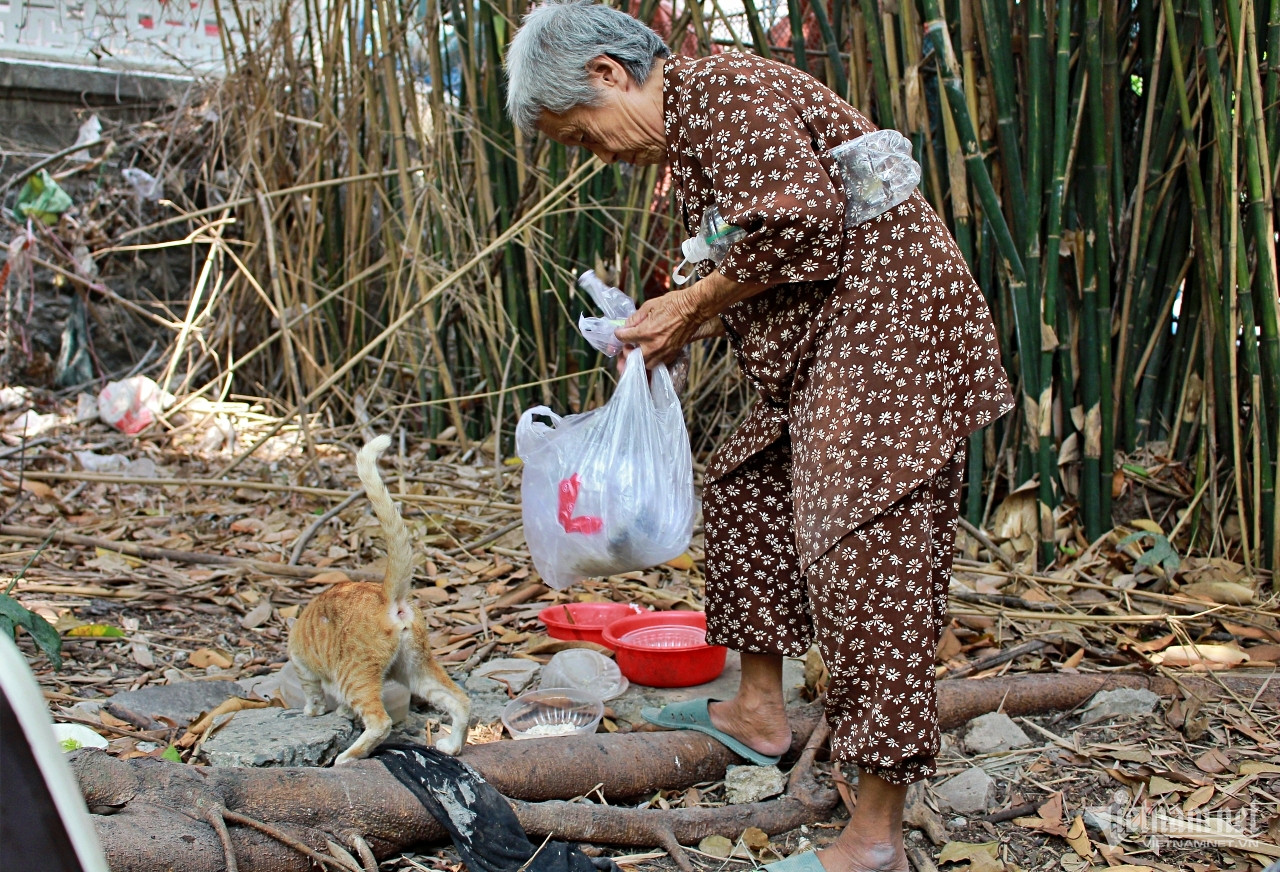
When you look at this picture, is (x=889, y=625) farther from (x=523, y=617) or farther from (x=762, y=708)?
(x=523, y=617)

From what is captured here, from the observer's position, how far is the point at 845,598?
1.69 meters

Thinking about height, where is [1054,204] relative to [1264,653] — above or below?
above

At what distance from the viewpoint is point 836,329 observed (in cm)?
172

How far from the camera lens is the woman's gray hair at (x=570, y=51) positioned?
175 cm

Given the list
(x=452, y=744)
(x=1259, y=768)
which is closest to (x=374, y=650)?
(x=452, y=744)

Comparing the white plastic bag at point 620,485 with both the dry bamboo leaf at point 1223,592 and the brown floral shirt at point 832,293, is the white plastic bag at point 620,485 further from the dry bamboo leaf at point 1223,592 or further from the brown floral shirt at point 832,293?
the dry bamboo leaf at point 1223,592

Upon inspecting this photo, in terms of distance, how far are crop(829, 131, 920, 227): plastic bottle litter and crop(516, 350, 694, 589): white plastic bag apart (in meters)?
0.53

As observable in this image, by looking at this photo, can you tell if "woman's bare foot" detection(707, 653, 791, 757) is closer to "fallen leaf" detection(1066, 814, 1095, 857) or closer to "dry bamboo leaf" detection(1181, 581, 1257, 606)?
"fallen leaf" detection(1066, 814, 1095, 857)

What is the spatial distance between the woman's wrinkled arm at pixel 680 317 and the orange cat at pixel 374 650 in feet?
1.69

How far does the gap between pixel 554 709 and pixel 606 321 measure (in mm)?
904

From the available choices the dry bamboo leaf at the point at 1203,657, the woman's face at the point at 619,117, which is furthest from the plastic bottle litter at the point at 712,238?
the dry bamboo leaf at the point at 1203,657

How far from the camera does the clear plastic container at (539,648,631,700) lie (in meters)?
2.55

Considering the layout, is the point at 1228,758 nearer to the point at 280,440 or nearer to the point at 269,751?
the point at 269,751

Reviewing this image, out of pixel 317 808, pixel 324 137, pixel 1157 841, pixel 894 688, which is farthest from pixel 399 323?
pixel 1157 841
